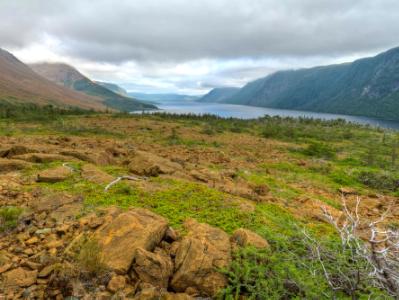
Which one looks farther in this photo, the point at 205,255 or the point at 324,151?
the point at 324,151

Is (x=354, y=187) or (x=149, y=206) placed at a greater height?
(x=149, y=206)

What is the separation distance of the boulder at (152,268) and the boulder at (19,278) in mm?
1144

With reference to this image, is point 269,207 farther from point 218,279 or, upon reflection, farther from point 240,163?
point 240,163

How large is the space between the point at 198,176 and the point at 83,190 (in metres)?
3.39

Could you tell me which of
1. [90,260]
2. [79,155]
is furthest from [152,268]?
[79,155]

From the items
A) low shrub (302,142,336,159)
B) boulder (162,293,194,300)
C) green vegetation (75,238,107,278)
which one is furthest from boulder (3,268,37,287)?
low shrub (302,142,336,159)

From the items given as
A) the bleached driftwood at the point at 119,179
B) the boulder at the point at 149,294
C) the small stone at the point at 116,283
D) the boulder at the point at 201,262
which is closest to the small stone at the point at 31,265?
the small stone at the point at 116,283

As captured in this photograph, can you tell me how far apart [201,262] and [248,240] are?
3.05 feet

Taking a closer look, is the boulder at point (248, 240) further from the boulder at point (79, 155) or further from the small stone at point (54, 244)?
the boulder at point (79, 155)

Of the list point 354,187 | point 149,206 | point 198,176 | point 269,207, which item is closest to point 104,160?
point 198,176

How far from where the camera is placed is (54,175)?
654 cm

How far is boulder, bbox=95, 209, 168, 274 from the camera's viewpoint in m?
3.41

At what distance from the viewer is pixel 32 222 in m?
4.40

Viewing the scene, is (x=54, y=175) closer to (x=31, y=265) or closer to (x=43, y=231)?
(x=43, y=231)
